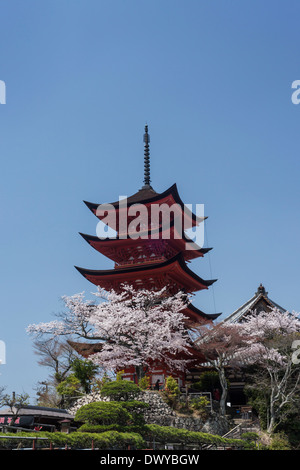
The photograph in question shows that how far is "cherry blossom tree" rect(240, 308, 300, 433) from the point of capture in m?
31.7

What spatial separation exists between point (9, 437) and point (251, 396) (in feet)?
67.1

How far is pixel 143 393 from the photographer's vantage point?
29.7 metres

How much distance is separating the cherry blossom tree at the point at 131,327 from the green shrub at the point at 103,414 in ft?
26.1

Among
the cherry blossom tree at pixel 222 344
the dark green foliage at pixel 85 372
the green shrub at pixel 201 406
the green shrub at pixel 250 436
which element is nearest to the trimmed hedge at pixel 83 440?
the green shrub at pixel 250 436

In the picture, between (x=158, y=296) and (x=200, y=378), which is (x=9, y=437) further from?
(x=200, y=378)

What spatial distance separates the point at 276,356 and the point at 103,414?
1368cm

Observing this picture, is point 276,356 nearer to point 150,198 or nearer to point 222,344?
point 222,344

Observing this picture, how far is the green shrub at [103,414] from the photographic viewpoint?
928 inches

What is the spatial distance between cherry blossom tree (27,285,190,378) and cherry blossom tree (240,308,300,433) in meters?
4.52

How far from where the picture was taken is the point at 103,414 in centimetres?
2358

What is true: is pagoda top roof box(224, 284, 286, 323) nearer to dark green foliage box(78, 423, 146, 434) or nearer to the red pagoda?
the red pagoda

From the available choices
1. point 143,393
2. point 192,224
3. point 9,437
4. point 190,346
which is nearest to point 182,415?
point 143,393

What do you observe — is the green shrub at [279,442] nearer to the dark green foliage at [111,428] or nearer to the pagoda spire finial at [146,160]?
the dark green foliage at [111,428]

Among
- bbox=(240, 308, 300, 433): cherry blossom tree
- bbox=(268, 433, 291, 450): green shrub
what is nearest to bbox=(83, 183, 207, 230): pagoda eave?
bbox=(240, 308, 300, 433): cherry blossom tree
